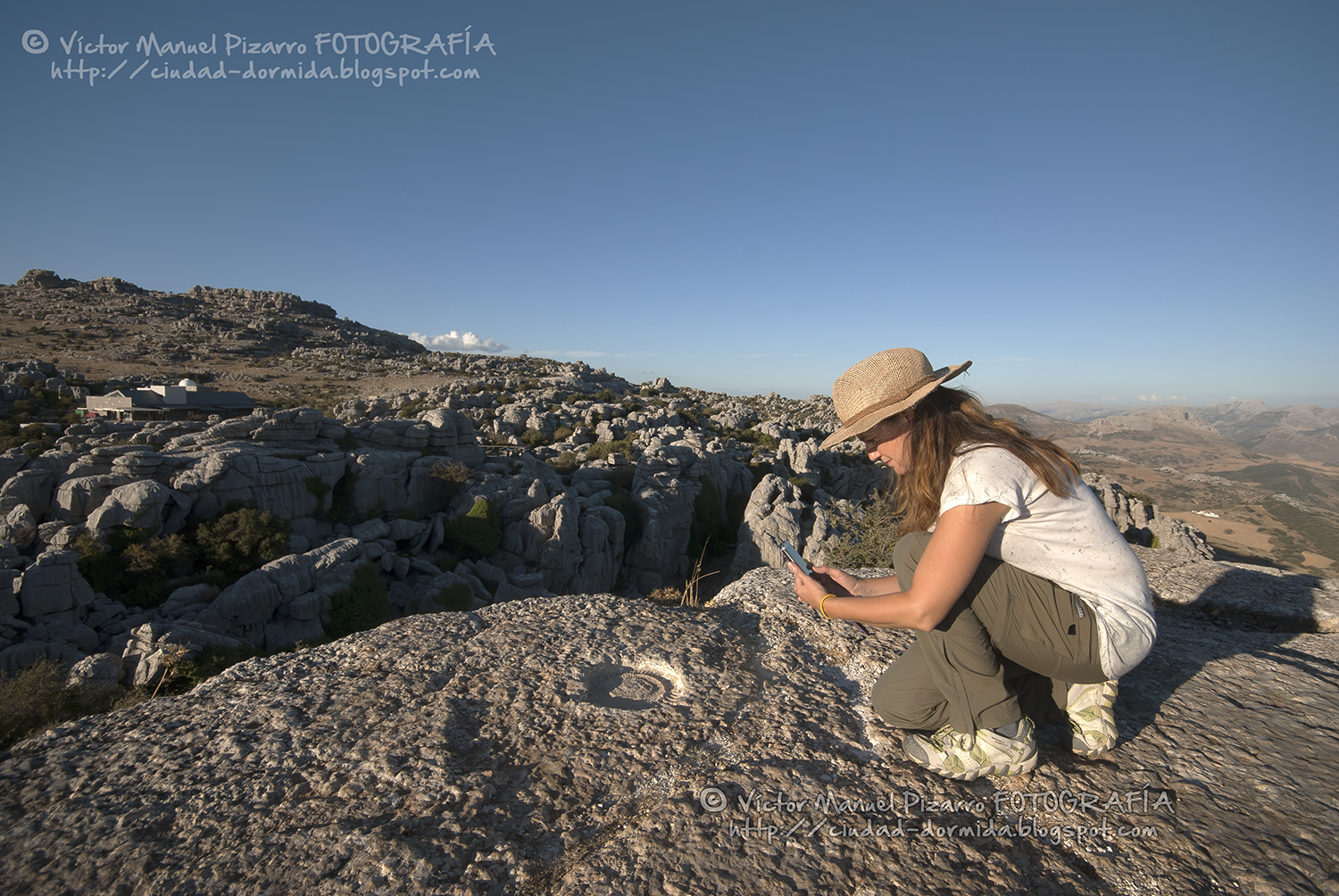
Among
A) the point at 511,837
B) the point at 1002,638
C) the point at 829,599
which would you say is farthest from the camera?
the point at 829,599

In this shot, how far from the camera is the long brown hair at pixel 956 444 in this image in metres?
2.26

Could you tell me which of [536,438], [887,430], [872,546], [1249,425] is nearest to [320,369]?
[536,438]

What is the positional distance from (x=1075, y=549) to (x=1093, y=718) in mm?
891

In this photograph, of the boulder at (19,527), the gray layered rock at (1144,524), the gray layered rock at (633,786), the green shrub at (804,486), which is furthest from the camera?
the gray layered rock at (1144,524)

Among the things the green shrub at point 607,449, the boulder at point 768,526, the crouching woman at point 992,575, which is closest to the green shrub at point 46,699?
the crouching woman at point 992,575

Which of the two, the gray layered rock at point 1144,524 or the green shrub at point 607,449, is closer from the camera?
the green shrub at point 607,449

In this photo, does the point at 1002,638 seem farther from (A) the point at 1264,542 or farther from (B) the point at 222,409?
(A) the point at 1264,542

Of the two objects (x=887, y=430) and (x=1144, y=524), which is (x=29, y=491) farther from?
(x=1144, y=524)

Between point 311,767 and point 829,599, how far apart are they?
2.50 metres

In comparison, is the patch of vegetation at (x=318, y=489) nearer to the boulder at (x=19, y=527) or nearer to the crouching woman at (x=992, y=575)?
the boulder at (x=19, y=527)

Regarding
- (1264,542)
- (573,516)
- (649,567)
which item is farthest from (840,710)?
(1264,542)

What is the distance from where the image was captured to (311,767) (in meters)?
2.47

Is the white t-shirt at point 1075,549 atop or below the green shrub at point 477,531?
atop

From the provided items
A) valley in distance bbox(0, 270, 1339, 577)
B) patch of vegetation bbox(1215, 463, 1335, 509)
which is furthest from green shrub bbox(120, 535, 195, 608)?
patch of vegetation bbox(1215, 463, 1335, 509)
